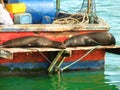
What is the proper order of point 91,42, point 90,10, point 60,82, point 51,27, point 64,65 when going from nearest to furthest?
point 51,27, point 60,82, point 91,42, point 64,65, point 90,10

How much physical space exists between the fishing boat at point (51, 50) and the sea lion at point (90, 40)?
0.26 feet

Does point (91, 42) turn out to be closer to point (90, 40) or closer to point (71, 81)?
point (90, 40)

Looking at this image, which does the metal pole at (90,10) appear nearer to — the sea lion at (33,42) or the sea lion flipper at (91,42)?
the sea lion flipper at (91,42)

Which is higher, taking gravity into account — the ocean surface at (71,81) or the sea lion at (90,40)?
the sea lion at (90,40)

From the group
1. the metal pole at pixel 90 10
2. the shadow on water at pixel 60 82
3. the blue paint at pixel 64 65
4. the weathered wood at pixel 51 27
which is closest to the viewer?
the weathered wood at pixel 51 27

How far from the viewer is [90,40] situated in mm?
9328

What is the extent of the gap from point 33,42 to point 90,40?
3.69ft

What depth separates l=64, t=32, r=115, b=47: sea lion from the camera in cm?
Answer: 916

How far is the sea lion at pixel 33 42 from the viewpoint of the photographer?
881cm

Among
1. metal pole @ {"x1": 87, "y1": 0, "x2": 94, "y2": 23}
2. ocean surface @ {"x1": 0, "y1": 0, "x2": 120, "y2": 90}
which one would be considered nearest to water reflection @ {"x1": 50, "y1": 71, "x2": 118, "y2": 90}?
ocean surface @ {"x1": 0, "y1": 0, "x2": 120, "y2": 90}

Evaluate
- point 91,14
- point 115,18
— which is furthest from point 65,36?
point 115,18

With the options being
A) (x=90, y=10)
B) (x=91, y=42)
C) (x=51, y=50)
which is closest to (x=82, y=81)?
(x=91, y=42)

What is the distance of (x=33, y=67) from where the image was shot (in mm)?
9273

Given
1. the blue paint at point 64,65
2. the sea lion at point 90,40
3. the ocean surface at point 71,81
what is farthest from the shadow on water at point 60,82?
the sea lion at point 90,40
